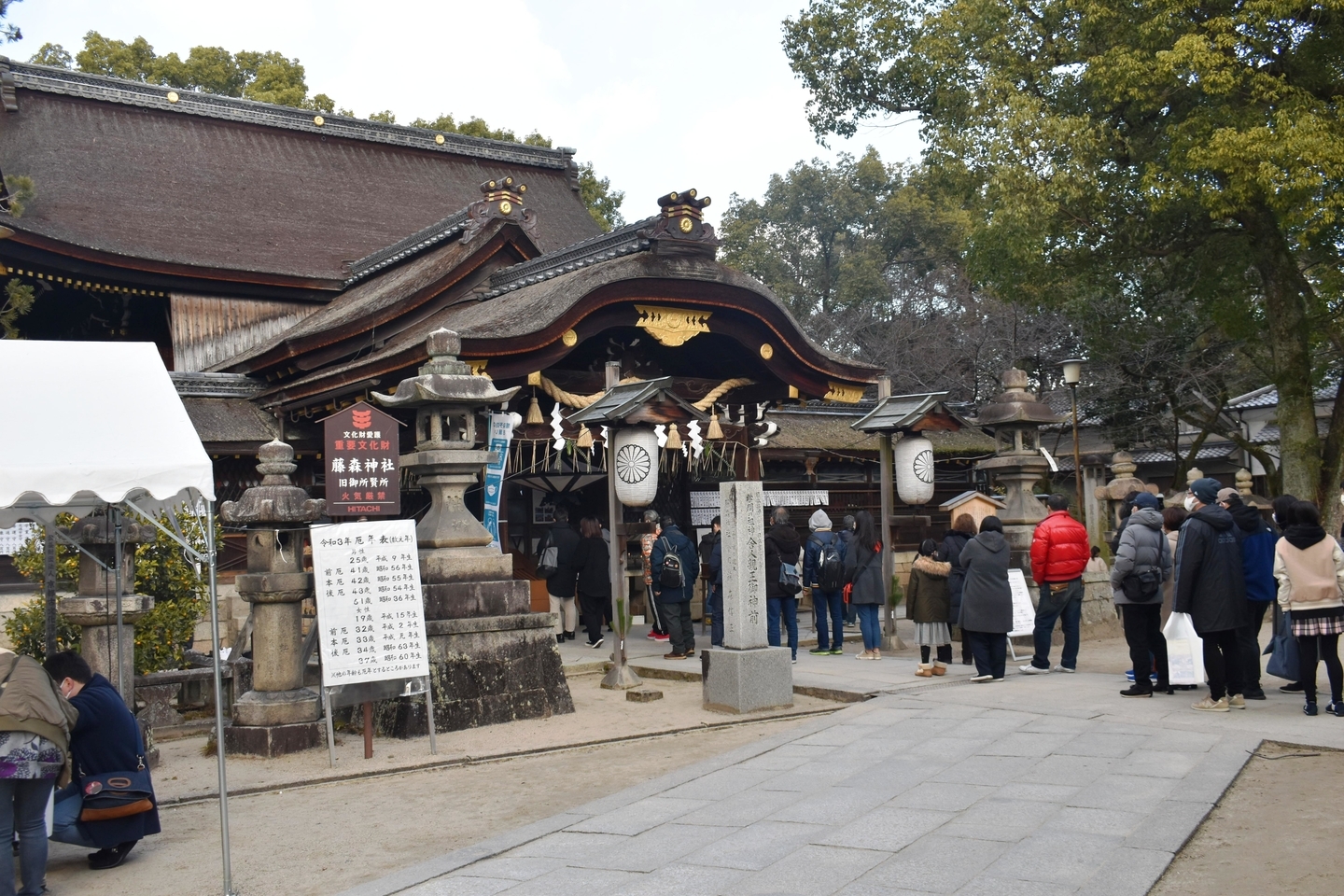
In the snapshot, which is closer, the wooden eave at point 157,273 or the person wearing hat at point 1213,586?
the person wearing hat at point 1213,586

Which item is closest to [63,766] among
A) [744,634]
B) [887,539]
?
[744,634]

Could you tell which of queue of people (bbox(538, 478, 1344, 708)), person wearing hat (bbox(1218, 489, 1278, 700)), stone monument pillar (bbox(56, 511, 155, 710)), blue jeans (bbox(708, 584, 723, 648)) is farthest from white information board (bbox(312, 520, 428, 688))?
person wearing hat (bbox(1218, 489, 1278, 700))

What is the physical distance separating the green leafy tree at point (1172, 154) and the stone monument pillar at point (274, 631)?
12.2 meters

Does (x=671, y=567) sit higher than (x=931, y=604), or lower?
higher

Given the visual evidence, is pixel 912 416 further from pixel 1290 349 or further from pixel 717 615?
pixel 1290 349

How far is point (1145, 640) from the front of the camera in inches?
348

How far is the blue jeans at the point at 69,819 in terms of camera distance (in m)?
5.71

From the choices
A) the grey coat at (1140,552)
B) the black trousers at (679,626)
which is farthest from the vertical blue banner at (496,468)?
the grey coat at (1140,552)

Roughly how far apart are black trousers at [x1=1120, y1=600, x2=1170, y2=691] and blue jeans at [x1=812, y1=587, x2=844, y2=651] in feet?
12.2

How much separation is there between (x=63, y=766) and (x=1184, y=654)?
7702 mm

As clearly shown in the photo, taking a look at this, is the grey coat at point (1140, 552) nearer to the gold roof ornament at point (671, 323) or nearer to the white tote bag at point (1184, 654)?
the white tote bag at point (1184, 654)

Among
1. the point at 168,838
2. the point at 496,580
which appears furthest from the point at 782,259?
the point at 168,838

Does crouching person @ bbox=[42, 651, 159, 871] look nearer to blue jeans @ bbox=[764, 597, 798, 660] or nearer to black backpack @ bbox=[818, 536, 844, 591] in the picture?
blue jeans @ bbox=[764, 597, 798, 660]

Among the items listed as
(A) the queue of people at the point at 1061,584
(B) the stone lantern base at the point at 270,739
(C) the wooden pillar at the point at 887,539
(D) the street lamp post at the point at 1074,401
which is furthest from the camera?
(D) the street lamp post at the point at 1074,401
